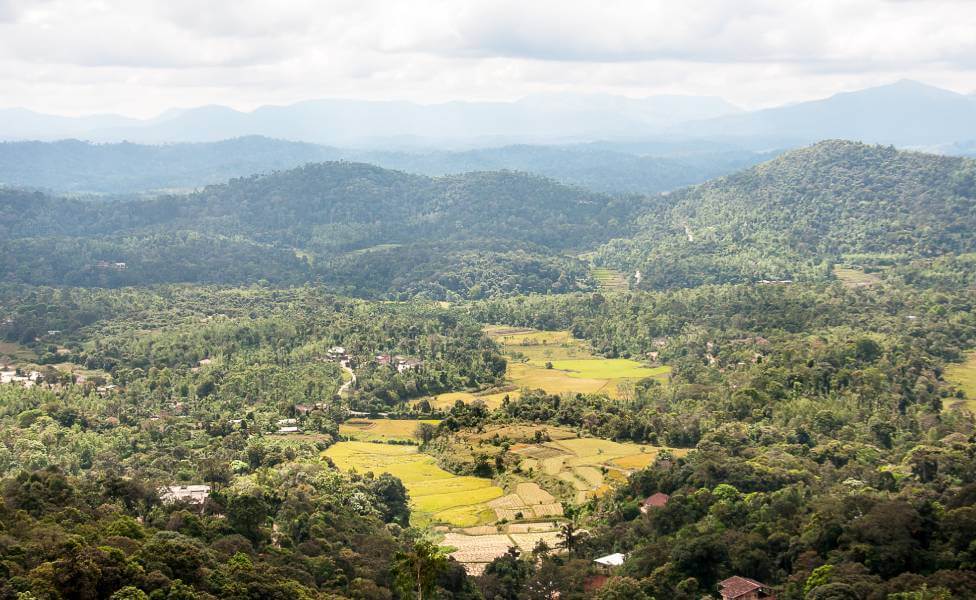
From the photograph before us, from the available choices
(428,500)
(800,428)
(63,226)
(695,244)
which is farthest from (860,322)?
(63,226)

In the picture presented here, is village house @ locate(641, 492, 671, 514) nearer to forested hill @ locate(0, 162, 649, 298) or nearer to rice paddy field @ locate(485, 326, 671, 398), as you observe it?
rice paddy field @ locate(485, 326, 671, 398)

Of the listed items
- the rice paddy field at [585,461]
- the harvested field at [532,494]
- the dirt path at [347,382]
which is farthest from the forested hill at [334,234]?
the harvested field at [532,494]

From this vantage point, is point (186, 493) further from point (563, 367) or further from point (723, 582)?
point (563, 367)

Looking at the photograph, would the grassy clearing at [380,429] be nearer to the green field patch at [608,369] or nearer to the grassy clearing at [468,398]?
the grassy clearing at [468,398]

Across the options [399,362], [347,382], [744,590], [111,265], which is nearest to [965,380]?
[744,590]

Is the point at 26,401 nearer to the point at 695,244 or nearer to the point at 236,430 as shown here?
the point at 236,430
